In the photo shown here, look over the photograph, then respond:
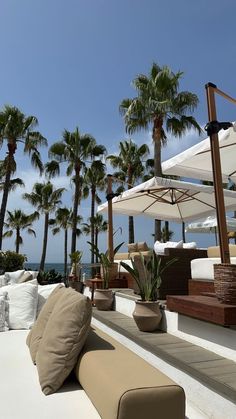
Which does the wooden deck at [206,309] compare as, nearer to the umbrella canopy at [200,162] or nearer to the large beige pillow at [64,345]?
the large beige pillow at [64,345]

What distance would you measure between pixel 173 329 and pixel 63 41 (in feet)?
26.5

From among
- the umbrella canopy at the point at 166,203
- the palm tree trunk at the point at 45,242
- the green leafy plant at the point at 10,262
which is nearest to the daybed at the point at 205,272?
the umbrella canopy at the point at 166,203

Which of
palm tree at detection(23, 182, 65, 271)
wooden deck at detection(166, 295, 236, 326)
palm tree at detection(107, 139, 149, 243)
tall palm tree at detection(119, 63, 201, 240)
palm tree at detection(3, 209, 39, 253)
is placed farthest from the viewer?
palm tree at detection(3, 209, 39, 253)

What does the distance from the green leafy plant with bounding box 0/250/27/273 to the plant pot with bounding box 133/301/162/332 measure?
8377mm

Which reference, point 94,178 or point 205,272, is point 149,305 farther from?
point 94,178

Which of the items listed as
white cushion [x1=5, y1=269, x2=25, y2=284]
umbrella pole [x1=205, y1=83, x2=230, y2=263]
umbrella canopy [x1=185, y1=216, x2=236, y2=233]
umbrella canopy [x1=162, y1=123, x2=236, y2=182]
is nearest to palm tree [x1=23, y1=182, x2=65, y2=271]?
umbrella canopy [x1=185, y1=216, x2=236, y2=233]

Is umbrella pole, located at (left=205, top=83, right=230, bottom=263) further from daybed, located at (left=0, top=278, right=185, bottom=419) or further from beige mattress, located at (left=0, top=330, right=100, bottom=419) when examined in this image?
→ beige mattress, located at (left=0, top=330, right=100, bottom=419)

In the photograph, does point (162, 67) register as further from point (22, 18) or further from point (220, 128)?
point (220, 128)

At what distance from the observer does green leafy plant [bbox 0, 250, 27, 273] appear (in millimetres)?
10898

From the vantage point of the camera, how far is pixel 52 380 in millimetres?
1824

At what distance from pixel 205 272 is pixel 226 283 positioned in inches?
38.2

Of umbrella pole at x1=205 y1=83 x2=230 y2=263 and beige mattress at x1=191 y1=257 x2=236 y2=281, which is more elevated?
umbrella pole at x1=205 y1=83 x2=230 y2=263

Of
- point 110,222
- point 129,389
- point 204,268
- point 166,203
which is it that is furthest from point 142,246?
point 129,389

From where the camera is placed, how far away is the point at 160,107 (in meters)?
12.7
